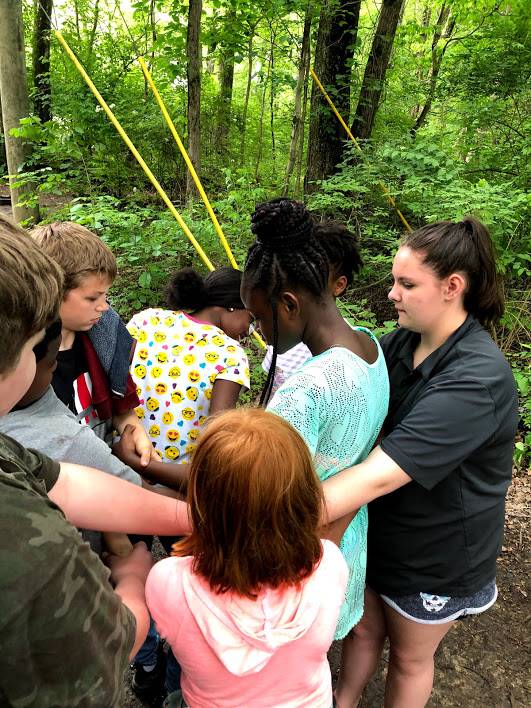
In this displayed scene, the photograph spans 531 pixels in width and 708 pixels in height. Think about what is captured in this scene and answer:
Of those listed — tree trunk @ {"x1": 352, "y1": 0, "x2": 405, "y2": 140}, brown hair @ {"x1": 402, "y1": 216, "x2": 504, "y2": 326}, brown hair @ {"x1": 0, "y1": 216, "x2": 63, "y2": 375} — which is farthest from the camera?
tree trunk @ {"x1": 352, "y1": 0, "x2": 405, "y2": 140}

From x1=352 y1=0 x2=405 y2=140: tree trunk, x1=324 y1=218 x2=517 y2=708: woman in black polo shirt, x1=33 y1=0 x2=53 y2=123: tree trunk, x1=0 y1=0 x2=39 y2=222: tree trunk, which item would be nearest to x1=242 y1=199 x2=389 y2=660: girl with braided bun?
x1=324 y1=218 x2=517 y2=708: woman in black polo shirt

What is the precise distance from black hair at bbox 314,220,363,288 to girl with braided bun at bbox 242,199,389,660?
1.88 ft

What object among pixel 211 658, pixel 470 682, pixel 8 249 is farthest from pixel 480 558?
pixel 8 249

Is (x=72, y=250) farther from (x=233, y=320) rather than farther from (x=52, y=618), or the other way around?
(x=52, y=618)

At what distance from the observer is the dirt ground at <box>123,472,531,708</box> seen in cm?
237

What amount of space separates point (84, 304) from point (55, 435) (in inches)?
24.4

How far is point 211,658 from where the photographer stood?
111 cm

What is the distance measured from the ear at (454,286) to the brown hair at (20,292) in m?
1.27

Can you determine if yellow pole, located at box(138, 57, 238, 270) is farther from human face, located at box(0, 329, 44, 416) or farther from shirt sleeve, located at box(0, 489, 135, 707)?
shirt sleeve, located at box(0, 489, 135, 707)

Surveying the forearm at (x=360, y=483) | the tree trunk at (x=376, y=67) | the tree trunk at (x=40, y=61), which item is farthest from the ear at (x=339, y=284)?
the tree trunk at (x=40, y=61)

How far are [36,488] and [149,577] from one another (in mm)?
474

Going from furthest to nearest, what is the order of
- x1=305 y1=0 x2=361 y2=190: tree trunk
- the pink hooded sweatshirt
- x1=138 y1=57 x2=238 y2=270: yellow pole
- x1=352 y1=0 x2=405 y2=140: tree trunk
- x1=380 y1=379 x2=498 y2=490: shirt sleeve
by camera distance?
x1=352 y1=0 x2=405 y2=140: tree trunk, x1=305 y1=0 x2=361 y2=190: tree trunk, x1=138 y1=57 x2=238 y2=270: yellow pole, x1=380 y1=379 x2=498 y2=490: shirt sleeve, the pink hooded sweatshirt

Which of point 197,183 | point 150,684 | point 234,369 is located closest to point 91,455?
point 234,369

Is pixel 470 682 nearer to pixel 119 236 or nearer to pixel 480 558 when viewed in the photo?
pixel 480 558
